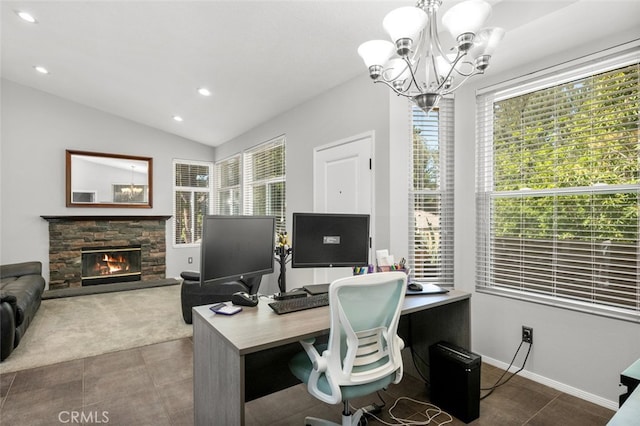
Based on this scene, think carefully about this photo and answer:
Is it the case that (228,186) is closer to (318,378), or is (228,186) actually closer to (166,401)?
(166,401)

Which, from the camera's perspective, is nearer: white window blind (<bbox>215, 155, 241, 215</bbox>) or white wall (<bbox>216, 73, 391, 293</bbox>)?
white wall (<bbox>216, 73, 391, 293</bbox>)

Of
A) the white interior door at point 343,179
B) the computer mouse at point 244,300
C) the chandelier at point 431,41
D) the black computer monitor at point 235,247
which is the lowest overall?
the computer mouse at point 244,300

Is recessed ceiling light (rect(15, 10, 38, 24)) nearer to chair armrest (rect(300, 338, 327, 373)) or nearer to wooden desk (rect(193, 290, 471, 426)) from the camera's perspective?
wooden desk (rect(193, 290, 471, 426))

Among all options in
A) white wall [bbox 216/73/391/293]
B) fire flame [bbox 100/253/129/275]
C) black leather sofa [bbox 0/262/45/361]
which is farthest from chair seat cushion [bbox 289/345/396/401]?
fire flame [bbox 100/253/129/275]

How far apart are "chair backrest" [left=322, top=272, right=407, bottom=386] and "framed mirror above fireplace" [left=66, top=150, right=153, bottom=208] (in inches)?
229

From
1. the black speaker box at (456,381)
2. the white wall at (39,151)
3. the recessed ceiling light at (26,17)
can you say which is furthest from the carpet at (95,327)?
the recessed ceiling light at (26,17)

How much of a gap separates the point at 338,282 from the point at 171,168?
6015 millimetres

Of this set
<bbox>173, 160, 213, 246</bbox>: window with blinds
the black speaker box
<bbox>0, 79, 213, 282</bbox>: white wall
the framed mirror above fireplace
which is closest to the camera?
the black speaker box

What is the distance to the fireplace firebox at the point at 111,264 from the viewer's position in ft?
18.8

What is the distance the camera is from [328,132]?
370 centimetres

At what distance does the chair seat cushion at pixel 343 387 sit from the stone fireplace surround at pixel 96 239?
5.31 meters

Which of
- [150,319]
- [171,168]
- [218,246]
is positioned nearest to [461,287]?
[218,246]

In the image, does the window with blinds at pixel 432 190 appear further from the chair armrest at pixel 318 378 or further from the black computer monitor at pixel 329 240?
the chair armrest at pixel 318 378

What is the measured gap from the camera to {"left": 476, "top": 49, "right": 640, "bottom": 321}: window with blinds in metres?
2.20
